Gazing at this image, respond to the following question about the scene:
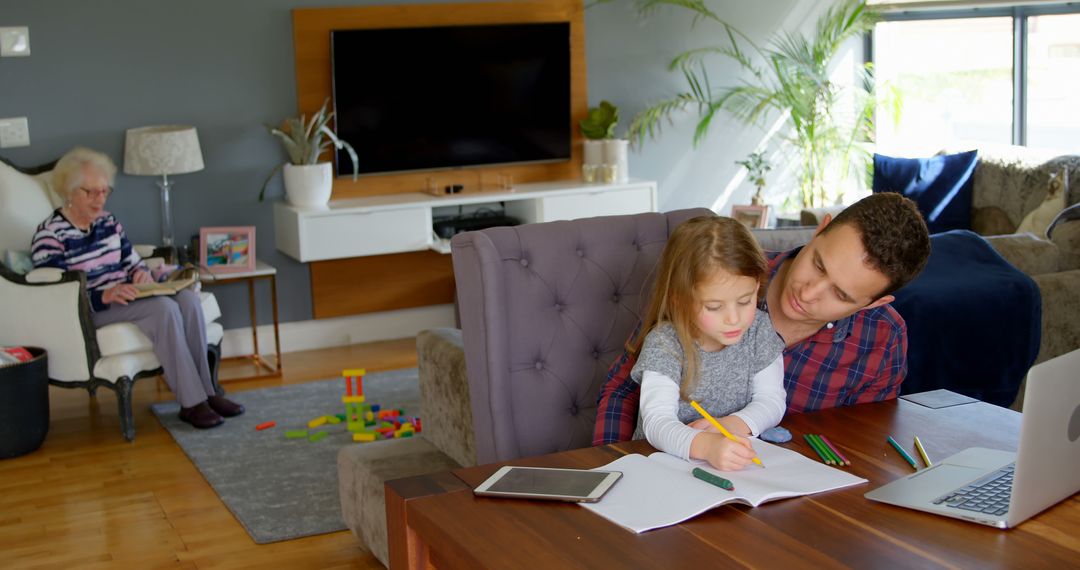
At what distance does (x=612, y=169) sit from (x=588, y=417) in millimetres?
3779

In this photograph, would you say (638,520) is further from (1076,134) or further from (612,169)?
(1076,134)

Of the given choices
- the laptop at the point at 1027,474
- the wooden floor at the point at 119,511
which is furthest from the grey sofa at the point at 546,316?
the wooden floor at the point at 119,511

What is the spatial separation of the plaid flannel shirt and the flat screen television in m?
3.79

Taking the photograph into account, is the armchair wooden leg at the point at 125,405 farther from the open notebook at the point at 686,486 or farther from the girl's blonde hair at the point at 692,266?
the open notebook at the point at 686,486

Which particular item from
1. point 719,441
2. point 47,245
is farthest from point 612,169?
point 719,441

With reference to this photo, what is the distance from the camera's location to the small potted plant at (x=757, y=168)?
6.41 metres

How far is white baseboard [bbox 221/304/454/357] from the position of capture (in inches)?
224

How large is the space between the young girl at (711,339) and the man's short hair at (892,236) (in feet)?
0.57

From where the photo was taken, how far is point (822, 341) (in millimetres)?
2164

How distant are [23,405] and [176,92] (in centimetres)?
180

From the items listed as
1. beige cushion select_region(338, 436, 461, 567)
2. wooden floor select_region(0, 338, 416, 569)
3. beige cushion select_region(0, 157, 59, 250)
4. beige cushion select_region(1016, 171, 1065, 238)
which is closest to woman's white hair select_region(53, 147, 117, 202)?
beige cushion select_region(0, 157, 59, 250)

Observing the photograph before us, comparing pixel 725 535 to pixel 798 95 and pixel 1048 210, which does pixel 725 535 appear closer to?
pixel 1048 210

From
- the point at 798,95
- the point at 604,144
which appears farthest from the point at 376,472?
the point at 798,95

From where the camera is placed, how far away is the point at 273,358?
5.68 meters
